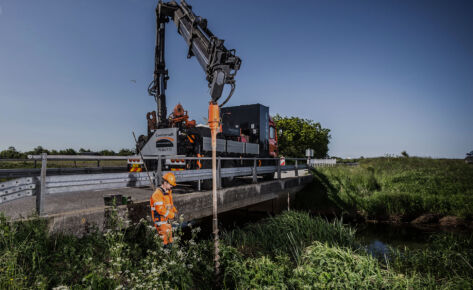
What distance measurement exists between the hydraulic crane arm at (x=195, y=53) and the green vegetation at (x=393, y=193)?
7.62 metres

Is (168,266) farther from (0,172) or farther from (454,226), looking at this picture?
(454,226)

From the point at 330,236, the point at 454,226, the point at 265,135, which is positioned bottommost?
the point at 454,226

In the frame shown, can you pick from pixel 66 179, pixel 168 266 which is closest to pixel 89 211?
pixel 66 179

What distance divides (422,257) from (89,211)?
635cm

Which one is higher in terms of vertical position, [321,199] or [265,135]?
[265,135]

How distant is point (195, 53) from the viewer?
28.0ft

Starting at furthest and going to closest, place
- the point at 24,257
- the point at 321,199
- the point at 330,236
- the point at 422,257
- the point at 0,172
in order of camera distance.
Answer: the point at 321,199
the point at 0,172
the point at 330,236
the point at 422,257
the point at 24,257

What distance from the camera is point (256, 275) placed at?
13.3 feet

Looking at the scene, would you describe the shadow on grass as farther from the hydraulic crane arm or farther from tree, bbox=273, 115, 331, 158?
tree, bbox=273, 115, 331, 158

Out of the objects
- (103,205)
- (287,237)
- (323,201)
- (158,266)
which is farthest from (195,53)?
(323,201)

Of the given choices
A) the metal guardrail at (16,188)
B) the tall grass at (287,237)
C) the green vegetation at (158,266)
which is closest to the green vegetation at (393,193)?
the tall grass at (287,237)

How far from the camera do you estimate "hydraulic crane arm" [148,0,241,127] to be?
24.3 ft

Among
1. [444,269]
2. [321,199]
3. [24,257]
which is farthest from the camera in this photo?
[321,199]

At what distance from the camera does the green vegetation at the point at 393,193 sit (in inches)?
428
